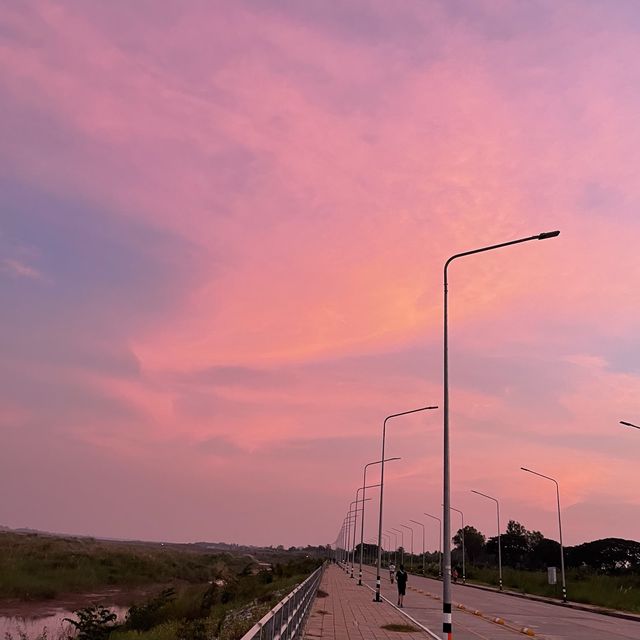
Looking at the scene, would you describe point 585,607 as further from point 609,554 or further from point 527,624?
point 609,554

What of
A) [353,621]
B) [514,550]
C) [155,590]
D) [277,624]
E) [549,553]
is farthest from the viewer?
[514,550]

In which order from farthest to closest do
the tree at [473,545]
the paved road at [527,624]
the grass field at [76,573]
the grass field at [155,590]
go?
the tree at [473,545] → the grass field at [76,573] → the paved road at [527,624] → the grass field at [155,590]

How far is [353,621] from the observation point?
25.8 meters

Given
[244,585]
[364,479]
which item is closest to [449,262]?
[244,585]

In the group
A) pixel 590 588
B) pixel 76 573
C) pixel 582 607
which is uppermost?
pixel 590 588

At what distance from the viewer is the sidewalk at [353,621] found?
69.3 feet

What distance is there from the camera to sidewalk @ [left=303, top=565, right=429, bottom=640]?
2112 centimetres

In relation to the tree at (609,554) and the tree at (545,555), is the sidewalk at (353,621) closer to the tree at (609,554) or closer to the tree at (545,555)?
the tree at (609,554)

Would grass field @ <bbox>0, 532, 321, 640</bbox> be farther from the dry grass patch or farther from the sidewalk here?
the dry grass patch

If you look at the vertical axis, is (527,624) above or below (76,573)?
below

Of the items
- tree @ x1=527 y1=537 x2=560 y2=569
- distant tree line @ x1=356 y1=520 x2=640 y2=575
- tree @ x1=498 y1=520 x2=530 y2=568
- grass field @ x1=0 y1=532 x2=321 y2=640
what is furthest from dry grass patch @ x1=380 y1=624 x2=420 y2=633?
tree @ x1=498 y1=520 x2=530 y2=568

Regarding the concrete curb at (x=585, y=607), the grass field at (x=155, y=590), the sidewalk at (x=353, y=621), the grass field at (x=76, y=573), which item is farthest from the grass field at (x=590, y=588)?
the grass field at (x=76, y=573)

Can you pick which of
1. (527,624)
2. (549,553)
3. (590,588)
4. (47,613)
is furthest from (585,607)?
(549,553)

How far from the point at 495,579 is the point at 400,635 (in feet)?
195
